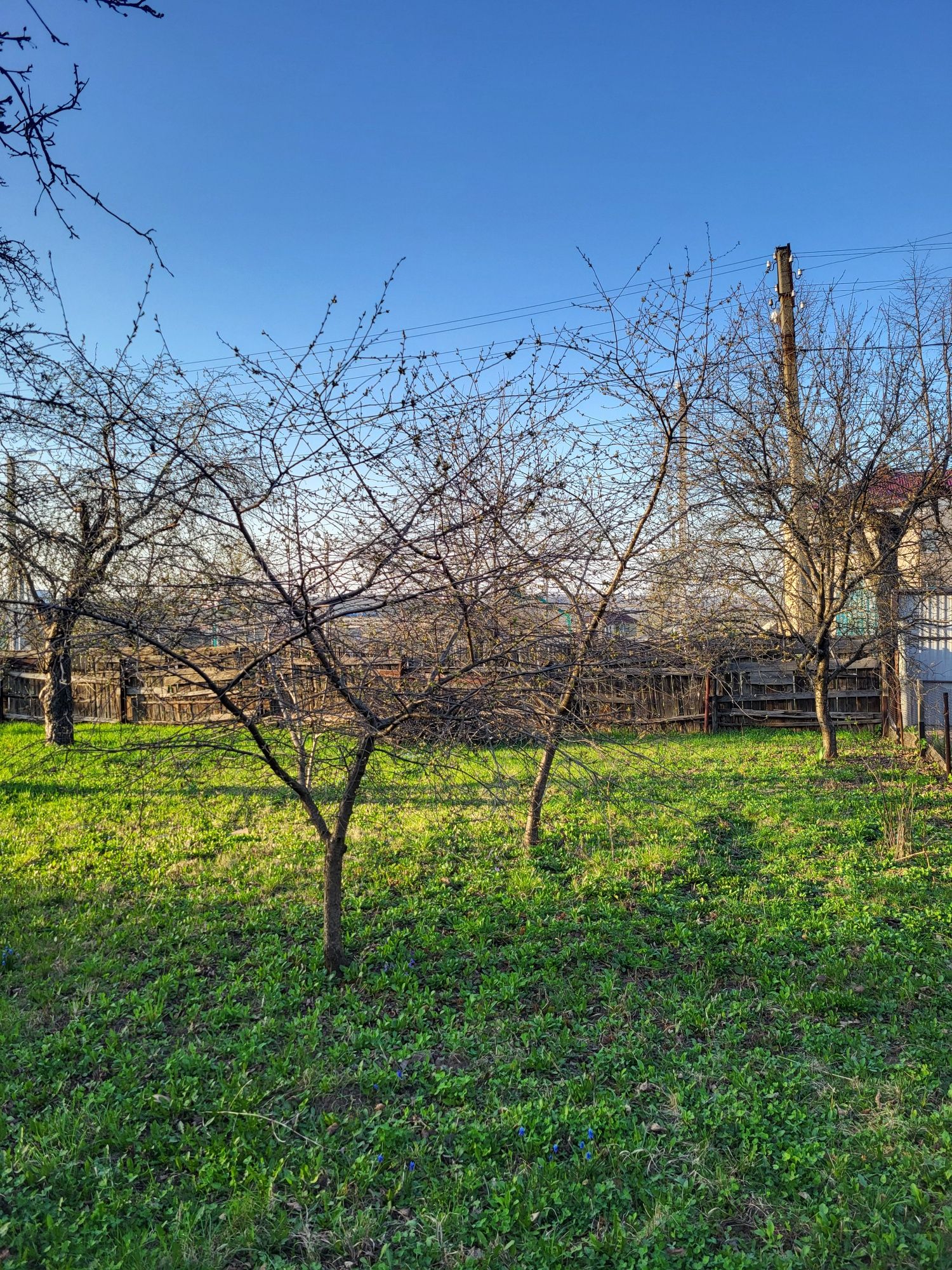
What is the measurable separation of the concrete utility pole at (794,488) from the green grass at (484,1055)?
4.75 m

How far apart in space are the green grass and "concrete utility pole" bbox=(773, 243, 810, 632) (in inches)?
187

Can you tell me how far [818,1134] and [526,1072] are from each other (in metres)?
1.16

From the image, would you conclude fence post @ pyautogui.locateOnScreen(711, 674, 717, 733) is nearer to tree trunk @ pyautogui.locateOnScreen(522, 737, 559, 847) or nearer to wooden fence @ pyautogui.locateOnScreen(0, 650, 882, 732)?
wooden fence @ pyautogui.locateOnScreen(0, 650, 882, 732)

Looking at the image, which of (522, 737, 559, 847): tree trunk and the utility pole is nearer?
the utility pole

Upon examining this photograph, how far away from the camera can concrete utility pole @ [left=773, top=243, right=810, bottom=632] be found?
9617 millimetres

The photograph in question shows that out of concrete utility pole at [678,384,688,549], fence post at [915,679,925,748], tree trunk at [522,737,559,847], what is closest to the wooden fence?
fence post at [915,679,925,748]

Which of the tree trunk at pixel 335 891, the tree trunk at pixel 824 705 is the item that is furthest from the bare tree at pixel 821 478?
the tree trunk at pixel 335 891

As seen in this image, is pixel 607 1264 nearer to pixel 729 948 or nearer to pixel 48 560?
pixel 729 948

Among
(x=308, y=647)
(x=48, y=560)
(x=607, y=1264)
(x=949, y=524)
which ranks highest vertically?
(x=949, y=524)

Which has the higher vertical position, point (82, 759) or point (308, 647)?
point (308, 647)

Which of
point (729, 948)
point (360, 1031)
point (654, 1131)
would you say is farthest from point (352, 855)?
point (654, 1131)

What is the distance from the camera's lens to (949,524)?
11195mm

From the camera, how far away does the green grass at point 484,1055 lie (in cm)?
238

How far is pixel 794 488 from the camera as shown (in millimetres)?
9500
